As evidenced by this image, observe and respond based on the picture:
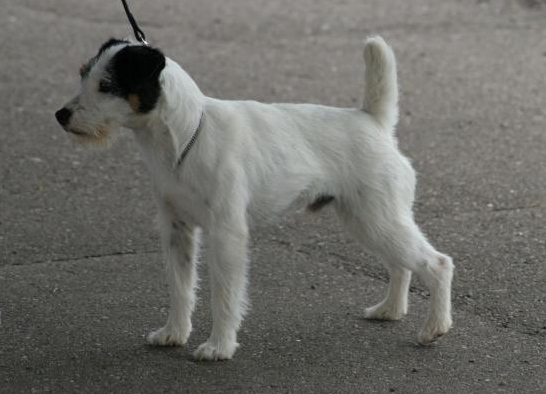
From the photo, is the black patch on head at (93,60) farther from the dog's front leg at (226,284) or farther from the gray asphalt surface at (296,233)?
the gray asphalt surface at (296,233)

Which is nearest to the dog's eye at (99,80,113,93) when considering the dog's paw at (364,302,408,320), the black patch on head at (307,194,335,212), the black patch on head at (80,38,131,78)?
the black patch on head at (80,38,131,78)

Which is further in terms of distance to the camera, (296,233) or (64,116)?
(296,233)

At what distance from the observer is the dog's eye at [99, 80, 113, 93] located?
5.03m

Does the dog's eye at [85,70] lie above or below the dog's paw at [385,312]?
above

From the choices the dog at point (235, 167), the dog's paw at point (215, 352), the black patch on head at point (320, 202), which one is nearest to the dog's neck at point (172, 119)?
the dog at point (235, 167)

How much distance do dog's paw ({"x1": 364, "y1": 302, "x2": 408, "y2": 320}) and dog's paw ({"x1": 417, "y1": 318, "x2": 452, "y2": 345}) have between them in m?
0.35

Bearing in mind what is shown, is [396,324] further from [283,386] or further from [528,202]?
[528,202]

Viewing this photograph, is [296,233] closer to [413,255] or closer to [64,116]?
[413,255]

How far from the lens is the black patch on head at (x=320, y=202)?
548 cm

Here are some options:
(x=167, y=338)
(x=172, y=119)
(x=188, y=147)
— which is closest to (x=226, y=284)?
(x=167, y=338)

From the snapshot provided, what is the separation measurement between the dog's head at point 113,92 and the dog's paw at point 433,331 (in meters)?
1.71

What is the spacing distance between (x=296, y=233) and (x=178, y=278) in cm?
186

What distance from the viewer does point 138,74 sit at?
197 inches

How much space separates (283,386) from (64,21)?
9471 millimetres
